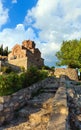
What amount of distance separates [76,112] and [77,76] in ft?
152

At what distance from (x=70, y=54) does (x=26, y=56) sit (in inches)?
506

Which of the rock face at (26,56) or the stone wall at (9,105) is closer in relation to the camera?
the stone wall at (9,105)

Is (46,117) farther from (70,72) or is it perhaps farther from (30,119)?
(70,72)

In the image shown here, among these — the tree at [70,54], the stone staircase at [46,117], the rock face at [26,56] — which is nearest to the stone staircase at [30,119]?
the stone staircase at [46,117]

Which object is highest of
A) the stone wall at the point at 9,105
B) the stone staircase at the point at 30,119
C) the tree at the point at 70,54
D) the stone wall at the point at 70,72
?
the tree at the point at 70,54

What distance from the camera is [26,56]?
67000 mm

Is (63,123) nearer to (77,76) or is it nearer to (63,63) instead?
(77,76)

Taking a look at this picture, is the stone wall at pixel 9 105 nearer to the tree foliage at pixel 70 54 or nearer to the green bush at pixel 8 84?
the green bush at pixel 8 84

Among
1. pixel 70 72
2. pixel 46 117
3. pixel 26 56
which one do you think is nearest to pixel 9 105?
pixel 46 117

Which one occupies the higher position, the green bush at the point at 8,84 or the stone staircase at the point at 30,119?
the green bush at the point at 8,84

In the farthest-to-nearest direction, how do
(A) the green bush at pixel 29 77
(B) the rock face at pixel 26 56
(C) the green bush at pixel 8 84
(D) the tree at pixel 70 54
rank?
(B) the rock face at pixel 26 56 < (D) the tree at pixel 70 54 < (A) the green bush at pixel 29 77 < (C) the green bush at pixel 8 84

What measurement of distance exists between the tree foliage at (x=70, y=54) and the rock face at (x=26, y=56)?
774 cm

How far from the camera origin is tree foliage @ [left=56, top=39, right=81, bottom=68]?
2283 inches

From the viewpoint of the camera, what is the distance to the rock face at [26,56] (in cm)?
6306
